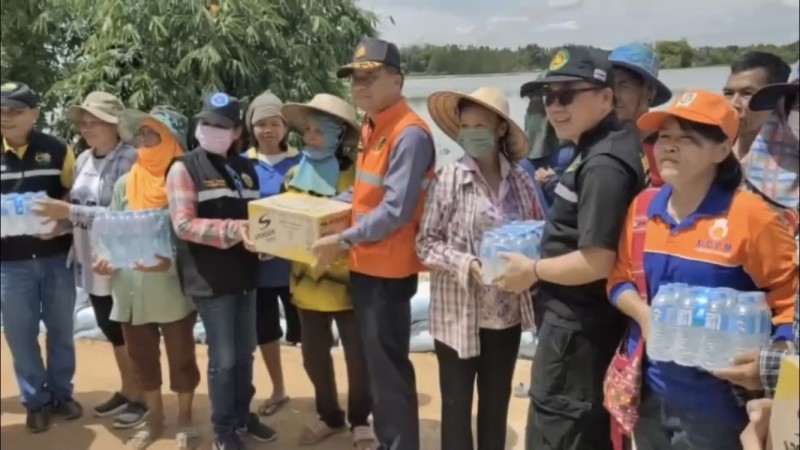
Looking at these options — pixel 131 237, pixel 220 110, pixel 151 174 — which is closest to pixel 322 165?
pixel 220 110

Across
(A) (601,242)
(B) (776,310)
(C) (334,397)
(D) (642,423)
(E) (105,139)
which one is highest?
(E) (105,139)

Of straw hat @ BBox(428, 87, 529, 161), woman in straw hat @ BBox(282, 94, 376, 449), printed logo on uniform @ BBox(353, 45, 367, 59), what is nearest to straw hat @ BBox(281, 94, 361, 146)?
woman in straw hat @ BBox(282, 94, 376, 449)

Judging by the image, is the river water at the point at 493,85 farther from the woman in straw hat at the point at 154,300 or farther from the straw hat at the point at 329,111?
the woman in straw hat at the point at 154,300

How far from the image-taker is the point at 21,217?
8.31ft

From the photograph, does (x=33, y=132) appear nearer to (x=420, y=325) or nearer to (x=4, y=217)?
(x=4, y=217)

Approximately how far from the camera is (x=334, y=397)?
3.69 m

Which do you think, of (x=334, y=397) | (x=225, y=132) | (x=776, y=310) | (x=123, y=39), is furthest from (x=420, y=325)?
(x=776, y=310)

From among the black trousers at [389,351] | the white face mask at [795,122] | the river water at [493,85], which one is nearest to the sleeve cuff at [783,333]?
the white face mask at [795,122]

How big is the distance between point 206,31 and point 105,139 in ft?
1.94

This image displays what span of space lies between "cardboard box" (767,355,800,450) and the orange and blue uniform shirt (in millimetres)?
152

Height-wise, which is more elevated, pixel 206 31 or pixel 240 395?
pixel 206 31

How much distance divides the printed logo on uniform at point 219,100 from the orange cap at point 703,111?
5.49ft

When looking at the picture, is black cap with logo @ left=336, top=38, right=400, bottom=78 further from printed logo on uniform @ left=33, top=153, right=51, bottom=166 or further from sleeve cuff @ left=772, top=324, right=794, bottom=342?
sleeve cuff @ left=772, top=324, right=794, bottom=342

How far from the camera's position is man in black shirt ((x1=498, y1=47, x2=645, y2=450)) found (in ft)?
7.28
